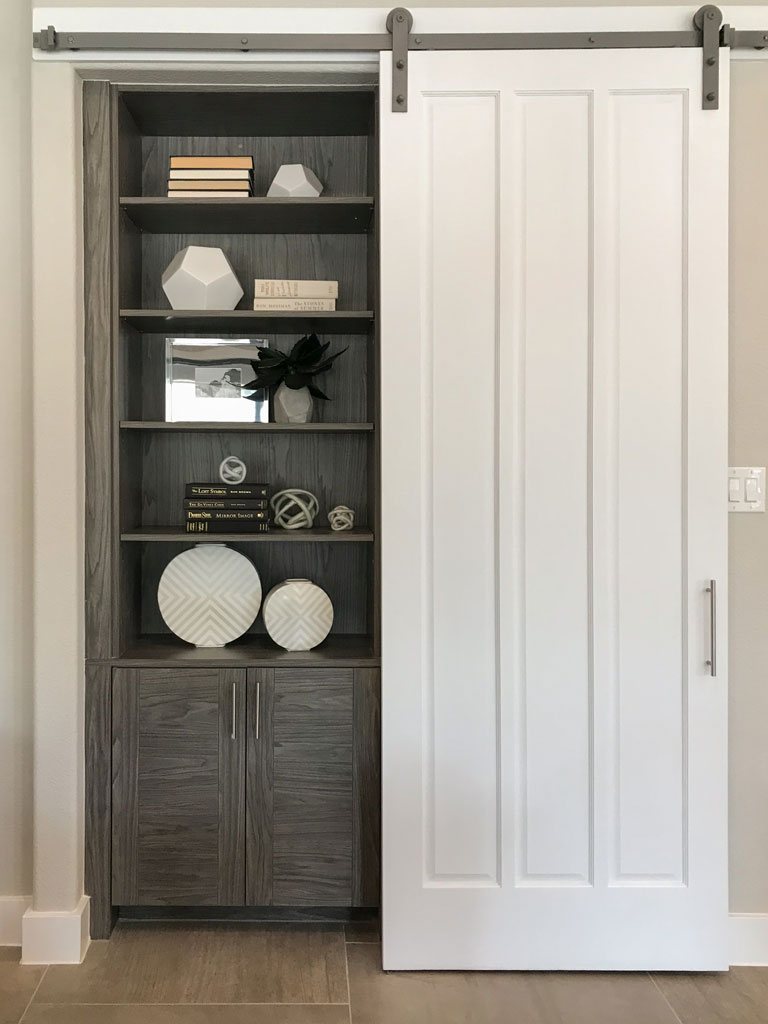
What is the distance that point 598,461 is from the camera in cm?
209

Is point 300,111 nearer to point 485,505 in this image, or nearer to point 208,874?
point 485,505

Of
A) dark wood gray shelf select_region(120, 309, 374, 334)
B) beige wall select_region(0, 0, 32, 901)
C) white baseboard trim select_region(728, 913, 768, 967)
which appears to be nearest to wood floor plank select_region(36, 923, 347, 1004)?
beige wall select_region(0, 0, 32, 901)

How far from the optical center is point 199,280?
2332 mm

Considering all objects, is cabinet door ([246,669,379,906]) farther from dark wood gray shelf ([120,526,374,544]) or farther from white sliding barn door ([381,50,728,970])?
dark wood gray shelf ([120,526,374,544])

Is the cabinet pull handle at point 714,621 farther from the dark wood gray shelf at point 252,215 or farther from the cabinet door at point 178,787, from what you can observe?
the dark wood gray shelf at point 252,215

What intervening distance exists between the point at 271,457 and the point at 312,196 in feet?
2.53

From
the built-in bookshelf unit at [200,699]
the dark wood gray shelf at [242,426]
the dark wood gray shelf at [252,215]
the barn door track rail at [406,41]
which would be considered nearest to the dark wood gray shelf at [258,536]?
the built-in bookshelf unit at [200,699]

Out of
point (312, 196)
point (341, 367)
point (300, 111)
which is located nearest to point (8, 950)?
point (341, 367)

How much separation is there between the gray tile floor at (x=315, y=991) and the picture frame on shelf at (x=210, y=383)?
1469mm

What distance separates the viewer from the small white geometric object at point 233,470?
2475mm

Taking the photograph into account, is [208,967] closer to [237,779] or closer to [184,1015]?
[184,1015]

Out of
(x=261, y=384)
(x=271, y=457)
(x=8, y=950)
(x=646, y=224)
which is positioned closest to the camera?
(x=646, y=224)

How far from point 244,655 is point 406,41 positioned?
1.64 m

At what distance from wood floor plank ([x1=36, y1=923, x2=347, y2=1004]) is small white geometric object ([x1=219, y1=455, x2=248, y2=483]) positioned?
1258mm
